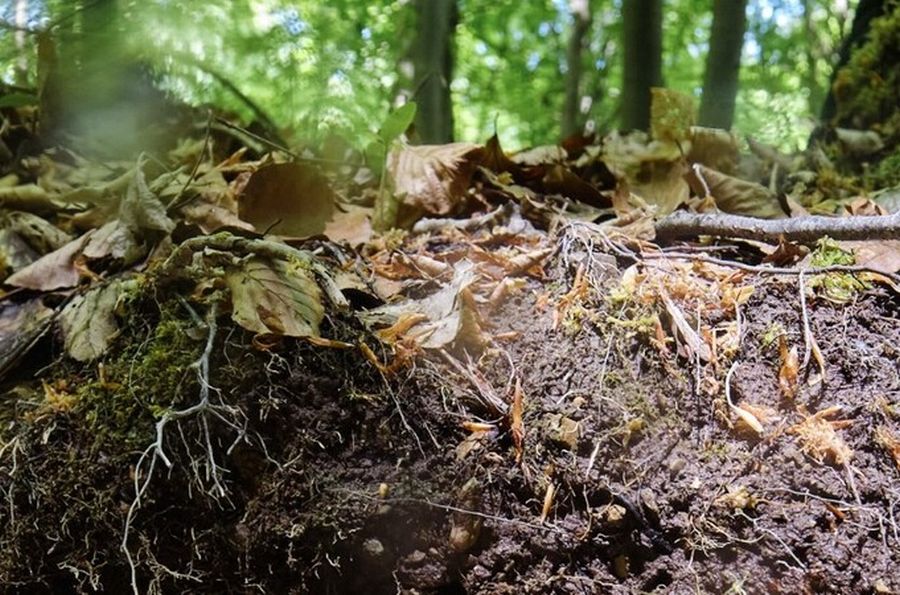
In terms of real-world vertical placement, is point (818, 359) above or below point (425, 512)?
above

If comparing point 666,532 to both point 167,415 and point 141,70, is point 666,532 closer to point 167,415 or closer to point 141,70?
point 167,415

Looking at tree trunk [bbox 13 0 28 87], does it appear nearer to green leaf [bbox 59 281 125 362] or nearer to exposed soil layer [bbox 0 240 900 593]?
green leaf [bbox 59 281 125 362]

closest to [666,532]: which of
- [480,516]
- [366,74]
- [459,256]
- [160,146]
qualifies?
[480,516]

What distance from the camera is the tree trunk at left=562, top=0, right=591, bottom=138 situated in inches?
248

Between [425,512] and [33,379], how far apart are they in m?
0.97

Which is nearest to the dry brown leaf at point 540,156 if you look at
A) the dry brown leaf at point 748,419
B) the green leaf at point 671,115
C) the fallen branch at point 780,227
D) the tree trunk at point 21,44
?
the green leaf at point 671,115

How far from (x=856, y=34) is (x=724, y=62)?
0.49 metres

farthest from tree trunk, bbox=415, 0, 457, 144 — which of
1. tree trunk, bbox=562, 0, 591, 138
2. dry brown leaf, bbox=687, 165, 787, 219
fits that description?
tree trunk, bbox=562, 0, 591, 138

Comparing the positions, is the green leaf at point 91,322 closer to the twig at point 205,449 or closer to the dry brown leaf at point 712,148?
the twig at point 205,449

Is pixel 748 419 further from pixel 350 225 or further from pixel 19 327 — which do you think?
pixel 19 327

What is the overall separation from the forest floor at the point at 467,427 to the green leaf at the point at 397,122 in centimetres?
53

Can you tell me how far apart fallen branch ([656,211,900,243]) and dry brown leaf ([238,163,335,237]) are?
2.93 feet

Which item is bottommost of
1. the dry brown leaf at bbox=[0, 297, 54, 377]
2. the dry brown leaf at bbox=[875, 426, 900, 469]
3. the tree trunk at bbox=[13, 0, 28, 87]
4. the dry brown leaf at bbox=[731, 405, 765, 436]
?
the dry brown leaf at bbox=[875, 426, 900, 469]

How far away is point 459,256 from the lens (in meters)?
1.76
